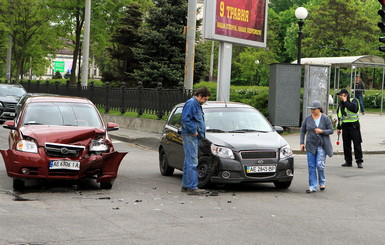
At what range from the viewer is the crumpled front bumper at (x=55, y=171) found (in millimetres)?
10477

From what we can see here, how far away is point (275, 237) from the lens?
731 centimetres

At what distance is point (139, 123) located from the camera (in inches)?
1036

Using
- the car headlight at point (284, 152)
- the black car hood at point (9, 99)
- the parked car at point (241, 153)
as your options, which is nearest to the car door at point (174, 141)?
the parked car at point (241, 153)

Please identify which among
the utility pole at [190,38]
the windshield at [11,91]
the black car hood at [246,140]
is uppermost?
the utility pole at [190,38]

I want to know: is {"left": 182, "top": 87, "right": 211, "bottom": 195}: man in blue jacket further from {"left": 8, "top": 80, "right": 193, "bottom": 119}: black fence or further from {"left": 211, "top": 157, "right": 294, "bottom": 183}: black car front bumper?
{"left": 8, "top": 80, "right": 193, "bottom": 119}: black fence

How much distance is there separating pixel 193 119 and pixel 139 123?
15.6 meters

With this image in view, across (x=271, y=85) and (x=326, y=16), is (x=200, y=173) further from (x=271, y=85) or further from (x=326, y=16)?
(x=326, y=16)

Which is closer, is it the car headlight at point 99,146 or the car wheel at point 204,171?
the car headlight at point 99,146

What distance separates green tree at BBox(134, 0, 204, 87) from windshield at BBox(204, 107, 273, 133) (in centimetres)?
2680

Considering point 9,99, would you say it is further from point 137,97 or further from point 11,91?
point 137,97

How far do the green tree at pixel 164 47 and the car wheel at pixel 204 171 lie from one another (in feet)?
91.8

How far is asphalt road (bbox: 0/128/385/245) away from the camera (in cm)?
723

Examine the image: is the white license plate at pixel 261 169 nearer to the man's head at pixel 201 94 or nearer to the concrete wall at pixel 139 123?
the man's head at pixel 201 94

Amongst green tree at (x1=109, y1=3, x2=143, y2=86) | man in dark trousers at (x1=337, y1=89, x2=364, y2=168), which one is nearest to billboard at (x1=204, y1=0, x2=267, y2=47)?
man in dark trousers at (x1=337, y1=89, x2=364, y2=168)
